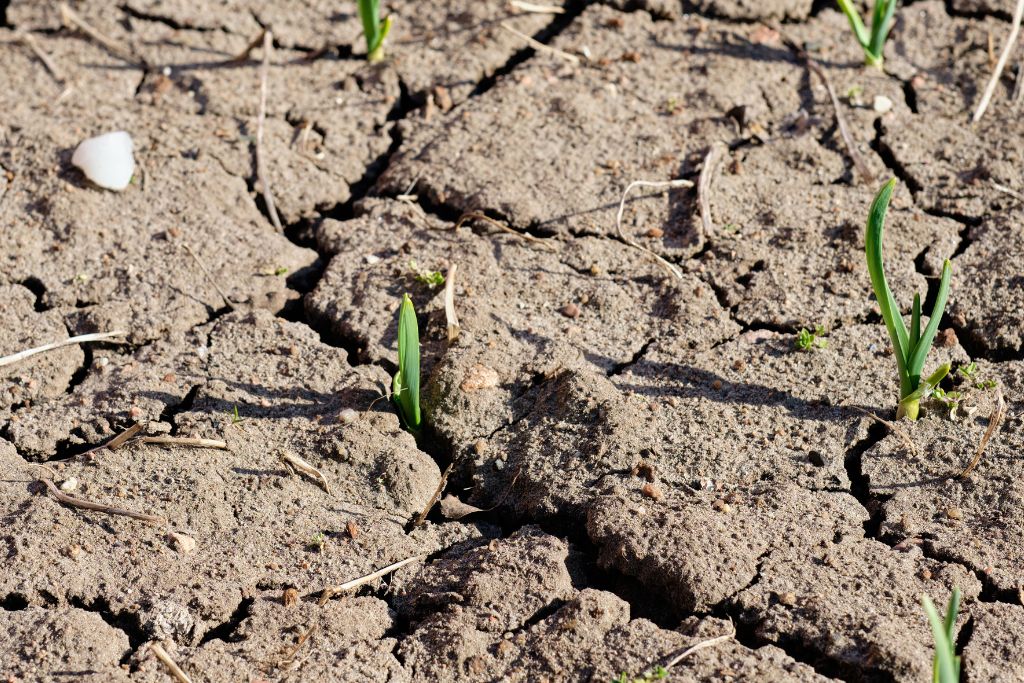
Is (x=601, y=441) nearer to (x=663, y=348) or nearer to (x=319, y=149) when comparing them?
(x=663, y=348)

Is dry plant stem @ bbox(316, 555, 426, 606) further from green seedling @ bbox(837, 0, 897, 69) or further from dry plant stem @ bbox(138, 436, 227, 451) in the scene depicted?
green seedling @ bbox(837, 0, 897, 69)

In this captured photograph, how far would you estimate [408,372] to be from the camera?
2.32 m

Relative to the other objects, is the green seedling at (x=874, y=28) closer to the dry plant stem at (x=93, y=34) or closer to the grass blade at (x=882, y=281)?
the grass blade at (x=882, y=281)

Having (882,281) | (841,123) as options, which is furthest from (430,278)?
(841,123)

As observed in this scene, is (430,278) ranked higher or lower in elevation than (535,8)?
lower

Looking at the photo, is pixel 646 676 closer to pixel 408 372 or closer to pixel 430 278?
pixel 408 372

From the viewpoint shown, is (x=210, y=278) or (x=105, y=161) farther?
(x=105, y=161)

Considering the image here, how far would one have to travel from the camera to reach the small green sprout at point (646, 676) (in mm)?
A: 1950

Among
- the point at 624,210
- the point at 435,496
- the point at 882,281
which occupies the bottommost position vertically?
the point at 435,496

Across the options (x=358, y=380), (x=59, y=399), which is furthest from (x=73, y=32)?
(x=358, y=380)

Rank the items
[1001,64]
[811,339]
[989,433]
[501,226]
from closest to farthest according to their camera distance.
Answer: [989,433] < [811,339] < [501,226] < [1001,64]

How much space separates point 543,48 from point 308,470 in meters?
1.71

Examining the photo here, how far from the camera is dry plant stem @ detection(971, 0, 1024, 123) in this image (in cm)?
311

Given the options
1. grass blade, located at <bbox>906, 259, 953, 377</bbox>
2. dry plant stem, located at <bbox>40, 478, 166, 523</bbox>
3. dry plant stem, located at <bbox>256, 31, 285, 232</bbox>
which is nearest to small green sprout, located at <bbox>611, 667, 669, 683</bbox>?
grass blade, located at <bbox>906, 259, 953, 377</bbox>
